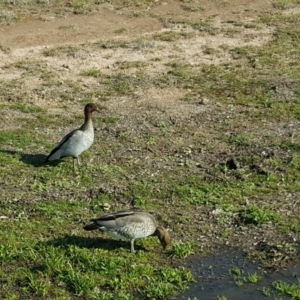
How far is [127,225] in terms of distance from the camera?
26.1 ft

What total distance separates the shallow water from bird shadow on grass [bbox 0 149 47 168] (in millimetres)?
3121

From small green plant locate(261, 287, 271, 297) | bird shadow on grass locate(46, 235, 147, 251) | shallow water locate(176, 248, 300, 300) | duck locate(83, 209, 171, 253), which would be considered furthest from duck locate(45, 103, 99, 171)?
small green plant locate(261, 287, 271, 297)

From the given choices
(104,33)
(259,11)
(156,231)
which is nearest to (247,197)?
(156,231)

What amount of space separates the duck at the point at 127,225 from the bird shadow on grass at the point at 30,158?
2435mm

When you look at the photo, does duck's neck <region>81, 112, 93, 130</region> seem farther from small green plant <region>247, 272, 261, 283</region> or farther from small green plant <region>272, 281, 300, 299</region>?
small green plant <region>272, 281, 300, 299</region>

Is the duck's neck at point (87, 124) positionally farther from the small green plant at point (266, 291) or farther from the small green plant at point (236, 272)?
the small green plant at point (266, 291)

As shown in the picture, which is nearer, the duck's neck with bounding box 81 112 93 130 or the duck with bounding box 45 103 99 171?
the duck with bounding box 45 103 99 171

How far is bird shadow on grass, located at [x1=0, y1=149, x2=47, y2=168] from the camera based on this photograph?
10359 mm

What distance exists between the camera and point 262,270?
26.1 feet

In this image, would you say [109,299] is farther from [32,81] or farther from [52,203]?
[32,81]

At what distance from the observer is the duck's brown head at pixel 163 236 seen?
8.16 metres

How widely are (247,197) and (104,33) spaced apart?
7.92 m

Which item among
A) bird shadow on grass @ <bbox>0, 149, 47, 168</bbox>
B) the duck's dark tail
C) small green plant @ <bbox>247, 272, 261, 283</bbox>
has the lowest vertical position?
small green plant @ <bbox>247, 272, 261, 283</bbox>

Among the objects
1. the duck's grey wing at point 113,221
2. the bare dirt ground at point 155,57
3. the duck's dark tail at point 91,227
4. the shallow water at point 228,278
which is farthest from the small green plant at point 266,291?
the duck's dark tail at point 91,227
